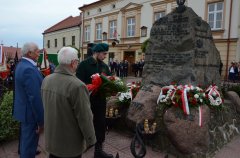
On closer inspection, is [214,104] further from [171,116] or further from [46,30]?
[46,30]

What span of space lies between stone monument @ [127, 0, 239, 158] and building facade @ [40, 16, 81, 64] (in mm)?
28839

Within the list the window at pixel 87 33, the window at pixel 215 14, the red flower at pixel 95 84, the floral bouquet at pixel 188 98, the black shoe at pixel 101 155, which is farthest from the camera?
the window at pixel 87 33

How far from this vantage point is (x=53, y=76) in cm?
253

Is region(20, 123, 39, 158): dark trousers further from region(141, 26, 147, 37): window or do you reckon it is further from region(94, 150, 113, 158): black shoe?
region(141, 26, 147, 37): window

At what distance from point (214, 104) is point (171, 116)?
122 centimetres

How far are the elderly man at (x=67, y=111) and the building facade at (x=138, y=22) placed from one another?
16.6m

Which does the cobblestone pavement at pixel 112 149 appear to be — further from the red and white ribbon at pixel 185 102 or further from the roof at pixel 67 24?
the roof at pixel 67 24

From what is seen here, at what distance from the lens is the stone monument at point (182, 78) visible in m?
4.16

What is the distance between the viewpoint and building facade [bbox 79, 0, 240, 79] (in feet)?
55.8

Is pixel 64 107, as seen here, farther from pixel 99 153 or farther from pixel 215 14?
pixel 215 14

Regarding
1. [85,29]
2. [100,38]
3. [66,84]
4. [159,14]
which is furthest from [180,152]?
[85,29]

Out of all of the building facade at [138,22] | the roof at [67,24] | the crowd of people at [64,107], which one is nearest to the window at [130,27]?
the building facade at [138,22]

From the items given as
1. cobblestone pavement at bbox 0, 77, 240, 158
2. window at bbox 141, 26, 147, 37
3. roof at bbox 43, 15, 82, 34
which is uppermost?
roof at bbox 43, 15, 82, 34

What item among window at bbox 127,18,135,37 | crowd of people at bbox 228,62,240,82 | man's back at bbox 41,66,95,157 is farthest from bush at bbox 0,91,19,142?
window at bbox 127,18,135,37
